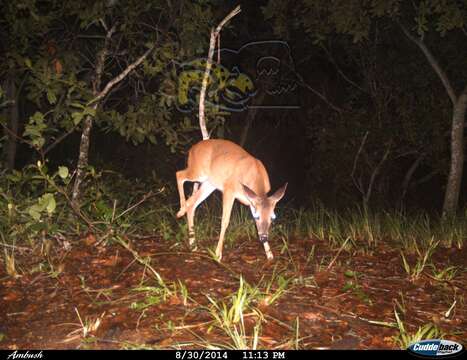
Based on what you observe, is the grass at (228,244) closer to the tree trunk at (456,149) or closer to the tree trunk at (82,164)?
the tree trunk at (82,164)

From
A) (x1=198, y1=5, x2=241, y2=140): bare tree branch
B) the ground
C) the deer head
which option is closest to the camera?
the ground

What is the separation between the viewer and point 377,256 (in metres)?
6.77

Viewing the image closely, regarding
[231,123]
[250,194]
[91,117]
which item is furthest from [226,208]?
[231,123]

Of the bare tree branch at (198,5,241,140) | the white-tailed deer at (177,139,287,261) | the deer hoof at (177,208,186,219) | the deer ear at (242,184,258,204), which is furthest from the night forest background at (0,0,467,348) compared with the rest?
the deer ear at (242,184,258,204)

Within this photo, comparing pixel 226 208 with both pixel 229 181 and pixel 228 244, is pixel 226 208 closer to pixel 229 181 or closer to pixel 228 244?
pixel 229 181

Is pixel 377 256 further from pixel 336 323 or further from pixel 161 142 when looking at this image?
pixel 161 142

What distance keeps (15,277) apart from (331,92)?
1842 centimetres

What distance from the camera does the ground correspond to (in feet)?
13.3

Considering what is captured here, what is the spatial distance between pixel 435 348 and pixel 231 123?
1900cm

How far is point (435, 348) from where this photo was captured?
3.92 metres

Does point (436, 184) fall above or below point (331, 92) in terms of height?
below

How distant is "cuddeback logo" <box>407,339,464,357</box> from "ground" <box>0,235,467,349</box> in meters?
0.17

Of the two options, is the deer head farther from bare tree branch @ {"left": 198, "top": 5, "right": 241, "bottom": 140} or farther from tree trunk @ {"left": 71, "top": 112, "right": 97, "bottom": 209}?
tree trunk @ {"left": 71, "top": 112, "right": 97, "bottom": 209}

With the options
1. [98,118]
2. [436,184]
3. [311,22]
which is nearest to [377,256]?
[98,118]
